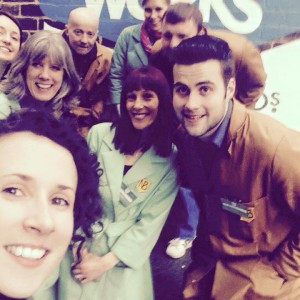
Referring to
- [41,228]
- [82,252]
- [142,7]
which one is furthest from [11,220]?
[142,7]

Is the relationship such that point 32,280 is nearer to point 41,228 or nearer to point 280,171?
point 41,228

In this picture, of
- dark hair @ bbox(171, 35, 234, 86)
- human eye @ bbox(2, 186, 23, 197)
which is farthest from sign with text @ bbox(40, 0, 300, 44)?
human eye @ bbox(2, 186, 23, 197)

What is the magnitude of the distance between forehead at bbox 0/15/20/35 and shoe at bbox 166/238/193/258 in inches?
59.6

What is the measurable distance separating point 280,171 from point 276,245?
37cm

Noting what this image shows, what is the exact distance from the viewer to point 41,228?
105 centimetres

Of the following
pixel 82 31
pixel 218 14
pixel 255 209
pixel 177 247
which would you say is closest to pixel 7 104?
pixel 82 31

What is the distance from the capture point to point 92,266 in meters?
1.90

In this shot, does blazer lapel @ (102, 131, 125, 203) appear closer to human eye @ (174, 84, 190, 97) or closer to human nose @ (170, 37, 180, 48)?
human eye @ (174, 84, 190, 97)

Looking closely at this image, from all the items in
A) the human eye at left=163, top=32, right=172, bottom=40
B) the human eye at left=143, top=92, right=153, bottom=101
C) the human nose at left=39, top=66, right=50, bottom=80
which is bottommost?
the human eye at left=143, top=92, right=153, bottom=101

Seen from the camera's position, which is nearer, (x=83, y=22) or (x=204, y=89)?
(x=204, y=89)

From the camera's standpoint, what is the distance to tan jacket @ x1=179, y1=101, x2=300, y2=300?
160cm

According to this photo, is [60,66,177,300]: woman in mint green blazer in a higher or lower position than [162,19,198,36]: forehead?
lower

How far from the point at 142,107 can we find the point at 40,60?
57 cm

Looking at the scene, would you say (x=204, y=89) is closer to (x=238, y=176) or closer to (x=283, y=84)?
(x=238, y=176)
